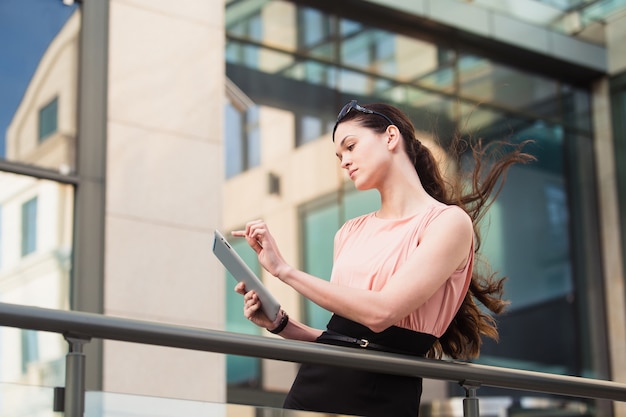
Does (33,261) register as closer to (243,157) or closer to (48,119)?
(48,119)

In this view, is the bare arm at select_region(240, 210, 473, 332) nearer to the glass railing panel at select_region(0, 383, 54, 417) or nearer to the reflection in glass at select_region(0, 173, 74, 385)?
the glass railing panel at select_region(0, 383, 54, 417)

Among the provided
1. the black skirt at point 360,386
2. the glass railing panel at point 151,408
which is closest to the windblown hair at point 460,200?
the black skirt at point 360,386

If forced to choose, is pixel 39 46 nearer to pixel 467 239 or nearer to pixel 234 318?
pixel 234 318

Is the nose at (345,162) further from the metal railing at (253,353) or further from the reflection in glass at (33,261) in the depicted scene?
the reflection in glass at (33,261)

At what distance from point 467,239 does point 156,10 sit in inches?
238

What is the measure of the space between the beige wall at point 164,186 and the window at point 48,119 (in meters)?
0.41

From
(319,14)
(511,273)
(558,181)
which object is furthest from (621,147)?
(319,14)

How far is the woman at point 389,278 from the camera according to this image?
320cm

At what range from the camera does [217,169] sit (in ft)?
29.6

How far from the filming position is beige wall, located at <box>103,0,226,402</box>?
26.9 ft

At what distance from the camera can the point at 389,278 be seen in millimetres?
3326

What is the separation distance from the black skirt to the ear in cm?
59

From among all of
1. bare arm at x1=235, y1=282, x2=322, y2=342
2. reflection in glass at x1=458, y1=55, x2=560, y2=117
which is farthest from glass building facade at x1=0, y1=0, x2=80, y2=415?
reflection in glass at x1=458, y1=55, x2=560, y2=117

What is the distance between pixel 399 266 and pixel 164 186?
217 inches
